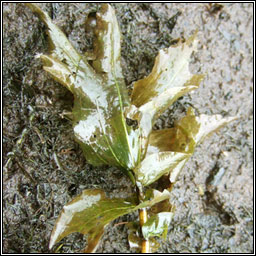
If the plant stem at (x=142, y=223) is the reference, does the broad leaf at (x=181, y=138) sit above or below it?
above

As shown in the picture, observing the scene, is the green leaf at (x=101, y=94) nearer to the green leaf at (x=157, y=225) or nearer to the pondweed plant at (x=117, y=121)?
the pondweed plant at (x=117, y=121)

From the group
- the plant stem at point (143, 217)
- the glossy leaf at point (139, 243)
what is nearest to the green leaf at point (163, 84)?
the plant stem at point (143, 217)

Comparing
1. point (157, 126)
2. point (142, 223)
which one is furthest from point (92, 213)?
point (157, 126)

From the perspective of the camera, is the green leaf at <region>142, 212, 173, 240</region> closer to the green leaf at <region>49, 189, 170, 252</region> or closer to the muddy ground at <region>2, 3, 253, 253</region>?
the green leaf at <region>49, 189, 170, 252</region>

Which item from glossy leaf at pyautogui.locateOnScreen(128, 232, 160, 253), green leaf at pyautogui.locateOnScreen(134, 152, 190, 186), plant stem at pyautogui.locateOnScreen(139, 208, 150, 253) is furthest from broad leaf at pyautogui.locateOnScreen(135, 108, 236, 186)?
glossy leaf at pyautogui.locateOnScreen(128, 232, 160, 253)

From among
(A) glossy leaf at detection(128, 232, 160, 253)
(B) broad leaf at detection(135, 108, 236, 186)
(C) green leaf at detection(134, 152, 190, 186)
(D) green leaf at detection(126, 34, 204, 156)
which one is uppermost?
(D) green leaf at detection(126, 34, 204, 156)

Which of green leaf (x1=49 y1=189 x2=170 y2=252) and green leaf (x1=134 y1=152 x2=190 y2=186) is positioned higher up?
green leaf (x1=134 y1=152 x2=190 y2=186)

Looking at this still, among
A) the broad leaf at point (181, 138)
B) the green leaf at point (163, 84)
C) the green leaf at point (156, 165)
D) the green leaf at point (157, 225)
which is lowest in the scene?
the green leaf at point (157, 225)
